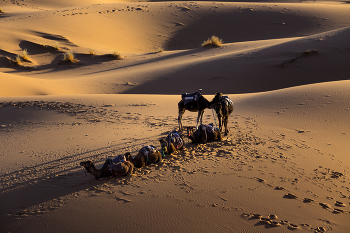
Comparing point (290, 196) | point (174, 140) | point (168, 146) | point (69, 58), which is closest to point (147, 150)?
point (168, 146)

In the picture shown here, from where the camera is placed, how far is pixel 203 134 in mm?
6121

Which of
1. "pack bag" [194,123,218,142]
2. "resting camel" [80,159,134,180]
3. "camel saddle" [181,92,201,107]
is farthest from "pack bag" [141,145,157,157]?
"camel saddle" [181,92,201,107]

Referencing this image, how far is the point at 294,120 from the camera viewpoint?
306 inches

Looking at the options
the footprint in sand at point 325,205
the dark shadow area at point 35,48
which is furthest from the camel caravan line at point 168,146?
the dark shadow area at point 35,48

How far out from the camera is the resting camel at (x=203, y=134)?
6.11 meters

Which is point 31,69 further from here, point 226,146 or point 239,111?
point 226,146

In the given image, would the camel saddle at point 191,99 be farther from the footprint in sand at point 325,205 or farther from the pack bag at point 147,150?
the footprint in sand at point 325,205

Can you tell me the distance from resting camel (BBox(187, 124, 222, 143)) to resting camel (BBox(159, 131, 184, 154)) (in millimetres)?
524

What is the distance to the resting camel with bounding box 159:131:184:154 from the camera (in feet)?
17.6

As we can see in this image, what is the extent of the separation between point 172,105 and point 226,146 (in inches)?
171

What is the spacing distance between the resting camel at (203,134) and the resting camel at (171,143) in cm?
52

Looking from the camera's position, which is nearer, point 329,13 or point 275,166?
point 275,166

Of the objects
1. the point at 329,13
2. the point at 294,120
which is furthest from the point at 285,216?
the point at 329,13

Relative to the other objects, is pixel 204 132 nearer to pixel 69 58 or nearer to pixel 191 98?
pixel 191 98
